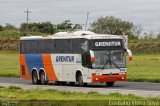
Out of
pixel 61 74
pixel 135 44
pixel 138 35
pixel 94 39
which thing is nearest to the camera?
pixel 94 39

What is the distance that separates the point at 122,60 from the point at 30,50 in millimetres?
8736

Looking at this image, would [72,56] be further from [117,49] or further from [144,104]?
[144,104]

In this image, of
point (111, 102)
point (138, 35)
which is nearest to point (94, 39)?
point (111, 102)

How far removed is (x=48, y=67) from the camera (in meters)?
39.9

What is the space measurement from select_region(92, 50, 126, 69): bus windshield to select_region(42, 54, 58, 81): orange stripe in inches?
200

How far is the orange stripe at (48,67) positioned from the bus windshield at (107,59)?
5.07m

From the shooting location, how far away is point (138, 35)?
128 metres

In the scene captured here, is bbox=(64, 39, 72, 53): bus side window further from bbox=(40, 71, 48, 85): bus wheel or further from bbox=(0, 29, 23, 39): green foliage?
bbox=(0, 29, 23, 39): green foliage

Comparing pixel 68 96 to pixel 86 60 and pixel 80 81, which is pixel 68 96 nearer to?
pixel 86 60

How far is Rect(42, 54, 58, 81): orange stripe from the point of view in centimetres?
3941

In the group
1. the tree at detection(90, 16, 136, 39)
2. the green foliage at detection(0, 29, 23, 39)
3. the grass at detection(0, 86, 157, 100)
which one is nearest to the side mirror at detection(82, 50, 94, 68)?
the grass at detection(0, 86, 157, 100)

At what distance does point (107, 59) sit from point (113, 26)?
3718 inches

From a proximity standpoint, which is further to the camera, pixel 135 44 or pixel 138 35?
pixel 138 35

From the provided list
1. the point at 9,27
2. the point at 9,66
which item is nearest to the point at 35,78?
the point at 9,66
